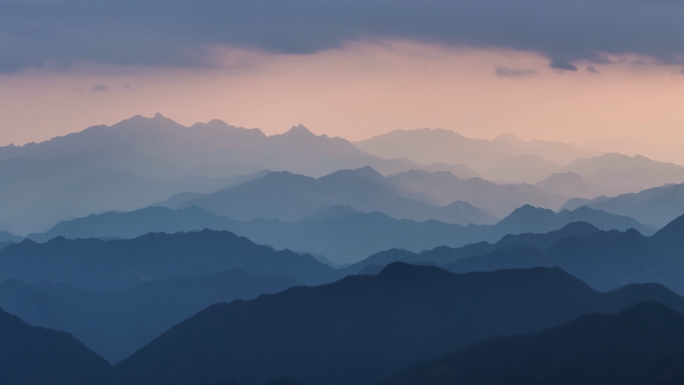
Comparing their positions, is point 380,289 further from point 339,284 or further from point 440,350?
point 440,350

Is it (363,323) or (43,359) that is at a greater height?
(363,323)

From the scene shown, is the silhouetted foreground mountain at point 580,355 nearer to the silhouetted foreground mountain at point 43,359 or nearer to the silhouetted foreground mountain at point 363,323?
the silhouetted foreground mountain at point 363,323

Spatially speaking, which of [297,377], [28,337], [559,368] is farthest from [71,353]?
[559,368]

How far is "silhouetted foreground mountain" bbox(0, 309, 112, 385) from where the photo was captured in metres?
151

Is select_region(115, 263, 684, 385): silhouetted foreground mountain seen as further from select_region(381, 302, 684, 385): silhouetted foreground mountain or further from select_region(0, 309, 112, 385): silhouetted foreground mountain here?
select_region(381, 302, 684, 385): silhouetted foreground mountain

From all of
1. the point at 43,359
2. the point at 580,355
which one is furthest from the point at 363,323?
the point at 43,359

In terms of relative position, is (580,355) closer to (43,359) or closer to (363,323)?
(363,323)

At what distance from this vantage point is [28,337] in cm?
15800

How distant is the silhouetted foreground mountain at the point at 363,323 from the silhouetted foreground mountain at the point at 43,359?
524 cm

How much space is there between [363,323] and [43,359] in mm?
55524

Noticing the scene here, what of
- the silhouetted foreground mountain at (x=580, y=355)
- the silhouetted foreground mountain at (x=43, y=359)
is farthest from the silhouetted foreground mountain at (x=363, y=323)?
the silhouetted foreground mountain at (x=580, y=355)

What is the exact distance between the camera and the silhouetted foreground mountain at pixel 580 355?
10038 centimetres

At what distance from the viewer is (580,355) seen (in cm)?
10762

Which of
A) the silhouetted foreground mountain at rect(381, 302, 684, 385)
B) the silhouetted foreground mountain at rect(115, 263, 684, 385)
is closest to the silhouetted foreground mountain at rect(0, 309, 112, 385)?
the silhouetted foreground mountain at rect(115, 263, 684, 385)
